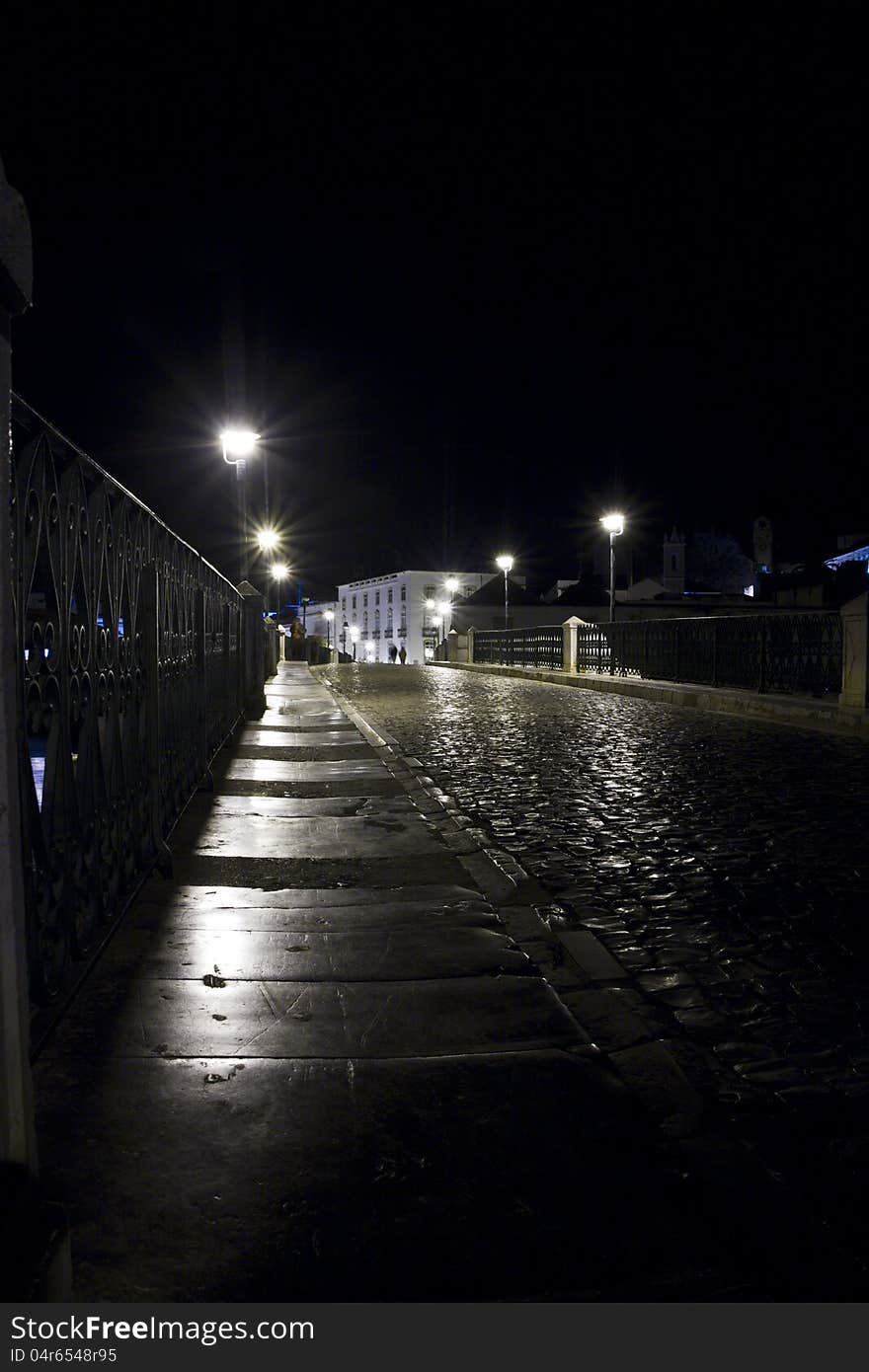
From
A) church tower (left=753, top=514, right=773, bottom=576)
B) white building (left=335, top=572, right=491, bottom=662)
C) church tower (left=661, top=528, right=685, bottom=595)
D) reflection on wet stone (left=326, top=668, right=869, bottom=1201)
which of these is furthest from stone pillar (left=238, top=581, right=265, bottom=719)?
church tower (left=753, top=514, right=773, bottom=576)

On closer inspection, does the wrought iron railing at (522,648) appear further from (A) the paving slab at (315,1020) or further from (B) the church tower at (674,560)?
(B) the church tower at (674,560)

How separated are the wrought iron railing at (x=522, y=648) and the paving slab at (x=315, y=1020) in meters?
28.9

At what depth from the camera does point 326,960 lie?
4090 millimetres

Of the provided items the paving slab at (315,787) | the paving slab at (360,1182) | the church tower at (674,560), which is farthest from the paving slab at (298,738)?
the church tower at (674,560)

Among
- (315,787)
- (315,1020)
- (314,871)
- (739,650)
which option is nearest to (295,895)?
(314,871)

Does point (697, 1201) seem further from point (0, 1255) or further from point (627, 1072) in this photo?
point (0, 1255)

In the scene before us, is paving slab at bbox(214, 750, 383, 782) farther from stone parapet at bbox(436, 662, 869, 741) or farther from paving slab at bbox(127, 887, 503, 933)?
stone parapet at bbox(436, 662, 869, 741)

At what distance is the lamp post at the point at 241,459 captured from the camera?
15698 millimetres

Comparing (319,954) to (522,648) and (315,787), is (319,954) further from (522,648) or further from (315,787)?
(522,648)

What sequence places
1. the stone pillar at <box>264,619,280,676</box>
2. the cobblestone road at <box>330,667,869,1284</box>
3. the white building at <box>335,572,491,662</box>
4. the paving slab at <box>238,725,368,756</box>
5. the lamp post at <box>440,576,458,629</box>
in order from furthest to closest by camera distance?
the lamp post at <box>440,576,458,629</box>
the white building at <box>335,572,491,662</box>
the stone pillar at <box>264,619,280,676</box>
the paving slab at <box>238,725,368,756</box>
the cobblestone road at <box>330,667,869,1284</box>

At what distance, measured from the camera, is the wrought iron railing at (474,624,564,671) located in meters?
33.5

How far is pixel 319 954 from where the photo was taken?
13.7 feet

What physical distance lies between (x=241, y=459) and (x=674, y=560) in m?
90.9

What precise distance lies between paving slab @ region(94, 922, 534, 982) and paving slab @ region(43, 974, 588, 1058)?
0.31ft
